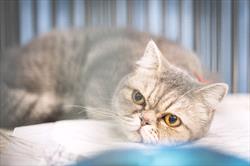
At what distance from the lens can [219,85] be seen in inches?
39.7

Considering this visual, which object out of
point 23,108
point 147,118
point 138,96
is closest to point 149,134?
point 147,118

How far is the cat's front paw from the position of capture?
0.94 metres

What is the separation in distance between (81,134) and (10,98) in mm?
322

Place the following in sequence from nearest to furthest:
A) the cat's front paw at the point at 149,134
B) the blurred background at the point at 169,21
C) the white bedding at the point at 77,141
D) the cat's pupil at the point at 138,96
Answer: the white bedding at the point at 77,141, the cat's front paw at the point at 149,134, the cat's pupil at the point at 138,96, the blurred background at the point at 169,21

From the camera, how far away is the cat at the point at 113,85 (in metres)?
1.00

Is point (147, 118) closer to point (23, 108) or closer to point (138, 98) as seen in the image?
point (138, 98)

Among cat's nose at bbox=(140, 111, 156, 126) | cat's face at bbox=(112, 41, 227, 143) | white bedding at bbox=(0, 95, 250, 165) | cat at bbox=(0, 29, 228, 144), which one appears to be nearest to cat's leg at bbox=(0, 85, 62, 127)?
cat at bbox=(0, 29, 228, 144)

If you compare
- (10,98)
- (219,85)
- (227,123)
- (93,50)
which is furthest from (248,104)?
(10,98)

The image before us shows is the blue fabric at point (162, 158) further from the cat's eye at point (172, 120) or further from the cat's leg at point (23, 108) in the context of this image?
the cat's leg at point (23, 108)

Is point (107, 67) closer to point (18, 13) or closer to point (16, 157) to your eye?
point (18, 13)

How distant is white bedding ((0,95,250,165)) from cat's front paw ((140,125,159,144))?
4 cm

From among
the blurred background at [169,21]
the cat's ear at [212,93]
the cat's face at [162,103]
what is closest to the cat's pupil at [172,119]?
the cat's face at [162,103]

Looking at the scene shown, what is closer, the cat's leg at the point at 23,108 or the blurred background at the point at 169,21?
the cat's leg at the point at 23,108

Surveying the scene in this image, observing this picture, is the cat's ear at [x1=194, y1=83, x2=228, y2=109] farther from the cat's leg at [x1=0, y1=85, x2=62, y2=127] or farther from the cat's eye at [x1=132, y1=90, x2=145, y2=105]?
the cat's leg at [x1=0, y1=85, x2=62, y2=127]
